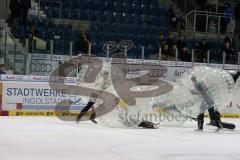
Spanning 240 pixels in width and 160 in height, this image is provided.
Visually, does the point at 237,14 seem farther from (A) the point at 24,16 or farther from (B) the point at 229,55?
(A) the point at 24,16

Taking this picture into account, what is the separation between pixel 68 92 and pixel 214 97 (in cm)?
562

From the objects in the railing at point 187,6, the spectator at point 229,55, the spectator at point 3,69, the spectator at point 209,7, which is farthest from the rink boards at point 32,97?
the spectator at point 209,7

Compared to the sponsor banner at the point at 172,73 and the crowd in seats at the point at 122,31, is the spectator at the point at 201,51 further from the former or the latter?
the sponsor banner at the point at 172,73

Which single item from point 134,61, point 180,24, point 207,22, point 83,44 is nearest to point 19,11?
point 83,44

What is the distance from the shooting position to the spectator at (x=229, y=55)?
65.1ft

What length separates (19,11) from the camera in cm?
1995

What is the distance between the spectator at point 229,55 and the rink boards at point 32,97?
19.4ft

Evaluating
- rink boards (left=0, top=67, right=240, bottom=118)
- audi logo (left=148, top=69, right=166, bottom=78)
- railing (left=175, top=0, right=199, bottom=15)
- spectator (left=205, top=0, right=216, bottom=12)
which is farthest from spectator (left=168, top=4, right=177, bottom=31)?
rink boards (left=0, top=67, right=240, bottom=118)

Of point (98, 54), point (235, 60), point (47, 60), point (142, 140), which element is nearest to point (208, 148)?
point (142, 140)

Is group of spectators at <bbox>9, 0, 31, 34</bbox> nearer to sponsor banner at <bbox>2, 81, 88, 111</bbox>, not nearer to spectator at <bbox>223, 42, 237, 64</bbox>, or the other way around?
sponsor banner at <bbox>2, 81, 88, 111</bbox>

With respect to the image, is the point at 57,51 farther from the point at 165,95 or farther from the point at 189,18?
the point at 189,18

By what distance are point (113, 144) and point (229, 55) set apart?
39.7 ft

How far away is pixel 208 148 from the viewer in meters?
8.98

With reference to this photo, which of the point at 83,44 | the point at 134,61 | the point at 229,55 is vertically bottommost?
the point at 134,61
